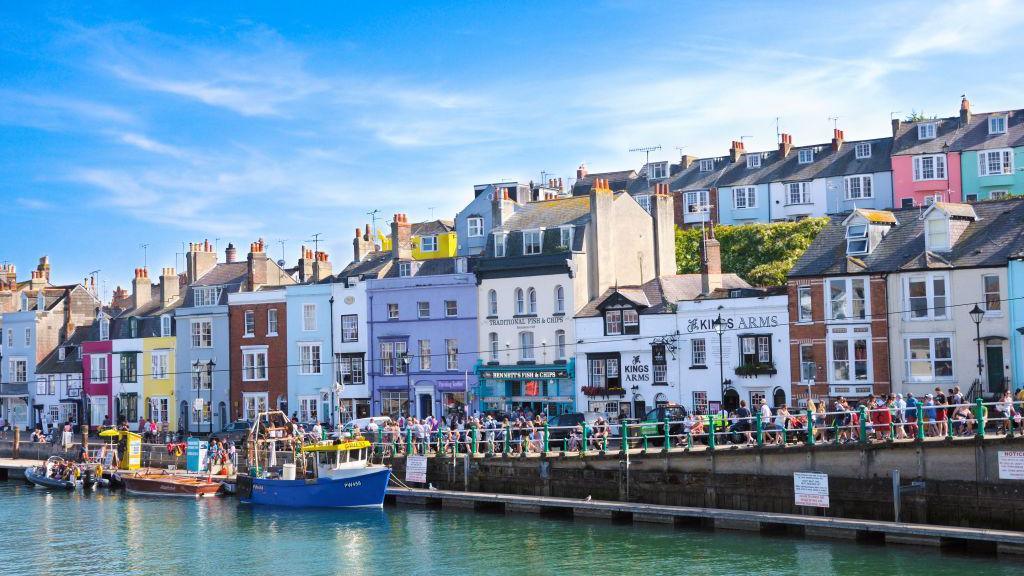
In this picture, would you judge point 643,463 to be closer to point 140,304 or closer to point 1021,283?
point 1021,283

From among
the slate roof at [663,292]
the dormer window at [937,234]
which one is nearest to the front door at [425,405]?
the slate roof at [663,292]

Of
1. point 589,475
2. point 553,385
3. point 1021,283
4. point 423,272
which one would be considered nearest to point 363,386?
point 423,272

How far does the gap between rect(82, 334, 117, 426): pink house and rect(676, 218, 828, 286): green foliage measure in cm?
3843

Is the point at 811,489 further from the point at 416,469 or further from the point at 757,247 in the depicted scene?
the point at 757,247

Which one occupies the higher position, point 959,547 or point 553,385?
point 553,385

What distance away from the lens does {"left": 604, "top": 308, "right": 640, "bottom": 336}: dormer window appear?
61.2 metres

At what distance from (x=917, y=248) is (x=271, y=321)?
3927 cm

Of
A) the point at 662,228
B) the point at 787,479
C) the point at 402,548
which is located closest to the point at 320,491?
the point at 402,548

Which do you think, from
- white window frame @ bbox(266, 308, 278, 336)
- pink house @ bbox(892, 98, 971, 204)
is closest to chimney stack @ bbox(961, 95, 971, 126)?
pink house @ bbox(892, 98, 971, 204)

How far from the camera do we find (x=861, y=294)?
53.1 m

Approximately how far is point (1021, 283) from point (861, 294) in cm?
650

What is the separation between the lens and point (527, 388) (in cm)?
6519

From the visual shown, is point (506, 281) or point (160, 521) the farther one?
point (506, 281)

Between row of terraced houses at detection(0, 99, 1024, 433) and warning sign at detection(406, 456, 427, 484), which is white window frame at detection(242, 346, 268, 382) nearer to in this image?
row of terraced houses at detection(0, 99, 1024, 433)
